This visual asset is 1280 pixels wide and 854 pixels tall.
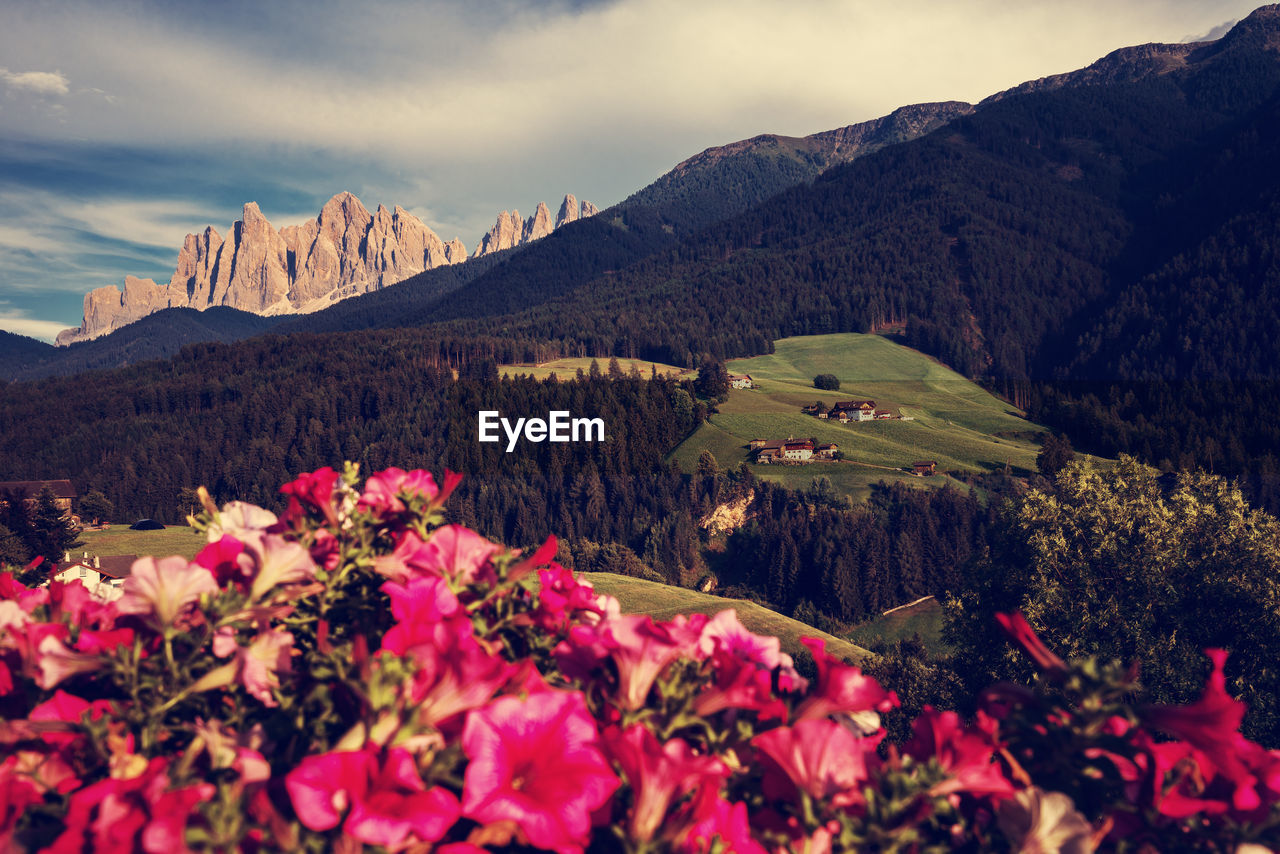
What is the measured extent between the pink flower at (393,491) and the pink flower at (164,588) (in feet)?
2.45

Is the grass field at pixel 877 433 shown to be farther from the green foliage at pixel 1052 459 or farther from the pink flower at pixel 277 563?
the pink flower at pixel 277 563

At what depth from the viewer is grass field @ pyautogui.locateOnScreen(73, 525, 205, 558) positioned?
85938mm

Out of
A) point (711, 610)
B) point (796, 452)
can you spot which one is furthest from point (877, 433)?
point (711, 610)

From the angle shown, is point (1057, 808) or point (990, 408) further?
point (990, 408)

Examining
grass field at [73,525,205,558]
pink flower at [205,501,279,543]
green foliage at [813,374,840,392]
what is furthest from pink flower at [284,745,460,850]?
green foliage at [813,374,840,392]

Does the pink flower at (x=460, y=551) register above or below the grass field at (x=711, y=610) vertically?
above

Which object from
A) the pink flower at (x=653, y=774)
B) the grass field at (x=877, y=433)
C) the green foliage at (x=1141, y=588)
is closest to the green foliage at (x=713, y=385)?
the grass field at (x=877, y=433)

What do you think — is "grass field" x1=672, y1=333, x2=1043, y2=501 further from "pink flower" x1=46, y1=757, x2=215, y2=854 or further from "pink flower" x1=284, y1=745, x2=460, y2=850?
"pink flower" x1=46, y1=757, x2=215, y2=854

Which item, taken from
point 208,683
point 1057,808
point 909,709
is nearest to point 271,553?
point 208,683

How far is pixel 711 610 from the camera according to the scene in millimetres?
59125

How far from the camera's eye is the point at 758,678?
2.54 metres

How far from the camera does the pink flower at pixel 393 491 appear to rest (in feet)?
10.3

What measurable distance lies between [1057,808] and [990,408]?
632 feet

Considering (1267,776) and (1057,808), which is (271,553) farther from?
(1267,776)
